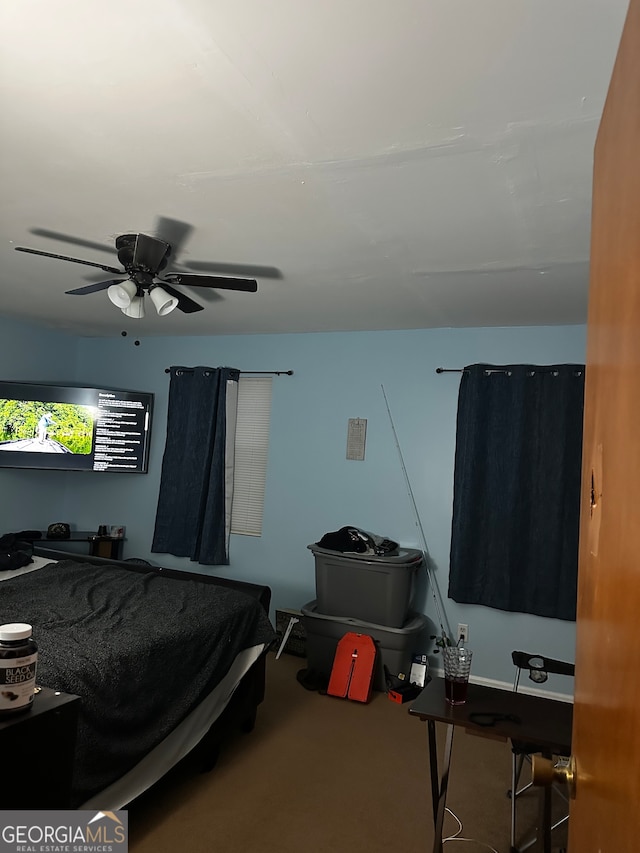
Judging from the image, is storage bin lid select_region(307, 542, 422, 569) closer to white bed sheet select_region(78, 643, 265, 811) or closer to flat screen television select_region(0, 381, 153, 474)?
white bed sheet select_region(78, 643, 265, 811)

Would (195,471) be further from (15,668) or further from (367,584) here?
(15,668)

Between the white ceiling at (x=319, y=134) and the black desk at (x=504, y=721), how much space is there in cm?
187

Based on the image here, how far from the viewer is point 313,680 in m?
4.06

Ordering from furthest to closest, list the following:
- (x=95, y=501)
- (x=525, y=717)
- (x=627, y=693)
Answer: (x=95, y=501), (x=525, y=717), (x=627, y=693)

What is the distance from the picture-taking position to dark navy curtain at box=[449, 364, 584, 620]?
3.88m

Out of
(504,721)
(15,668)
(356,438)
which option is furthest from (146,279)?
(504,721)

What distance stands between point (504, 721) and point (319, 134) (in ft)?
6.75

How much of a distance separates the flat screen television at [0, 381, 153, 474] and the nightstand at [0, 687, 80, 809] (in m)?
3.70

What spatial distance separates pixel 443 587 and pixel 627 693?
3.79 m

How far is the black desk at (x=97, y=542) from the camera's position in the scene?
5227mm

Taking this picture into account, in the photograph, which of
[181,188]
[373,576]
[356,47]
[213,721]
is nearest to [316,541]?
[373,576]

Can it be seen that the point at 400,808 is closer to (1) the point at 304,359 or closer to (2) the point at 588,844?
(2) the point at 588,844

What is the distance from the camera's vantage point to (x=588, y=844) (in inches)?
34.5

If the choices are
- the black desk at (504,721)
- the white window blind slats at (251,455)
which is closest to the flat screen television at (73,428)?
the white window blind slats at (251,455)
